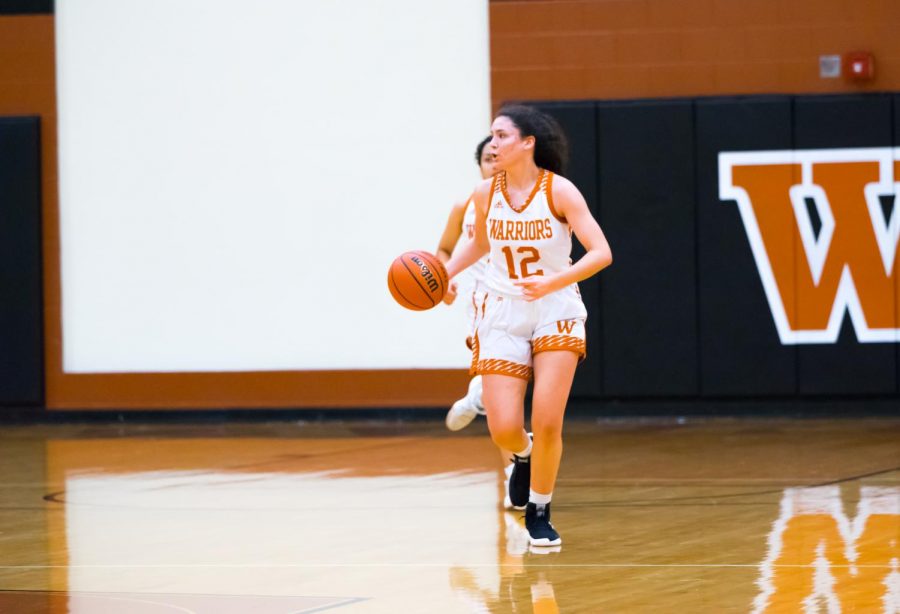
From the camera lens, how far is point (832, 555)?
586 cm

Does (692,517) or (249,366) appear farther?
(249,366)

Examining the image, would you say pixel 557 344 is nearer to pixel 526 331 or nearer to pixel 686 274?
pixel 526 331

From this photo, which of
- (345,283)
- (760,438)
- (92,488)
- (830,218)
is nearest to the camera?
(92,488)

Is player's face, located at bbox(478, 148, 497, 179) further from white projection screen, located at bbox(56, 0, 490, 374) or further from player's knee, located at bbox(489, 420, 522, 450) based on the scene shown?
white projection screen, located at bbox(56, 0, 490, 374)

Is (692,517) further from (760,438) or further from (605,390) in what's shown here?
(605,390)

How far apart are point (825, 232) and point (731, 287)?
32.4 inches

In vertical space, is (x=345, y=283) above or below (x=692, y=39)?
below

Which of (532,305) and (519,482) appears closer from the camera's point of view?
(532,305)

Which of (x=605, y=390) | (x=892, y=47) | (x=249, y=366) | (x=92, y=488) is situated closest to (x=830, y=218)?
(x=892, y=47)

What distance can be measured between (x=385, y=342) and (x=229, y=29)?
9.39 feet

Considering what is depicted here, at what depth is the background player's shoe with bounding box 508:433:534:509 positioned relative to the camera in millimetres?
6824

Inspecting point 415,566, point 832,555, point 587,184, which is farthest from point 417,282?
point 587,184

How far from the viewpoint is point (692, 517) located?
698cm

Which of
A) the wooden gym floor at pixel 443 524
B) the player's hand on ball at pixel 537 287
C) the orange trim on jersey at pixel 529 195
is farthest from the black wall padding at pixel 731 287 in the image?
the player's hand on ball at pixel 537 287
